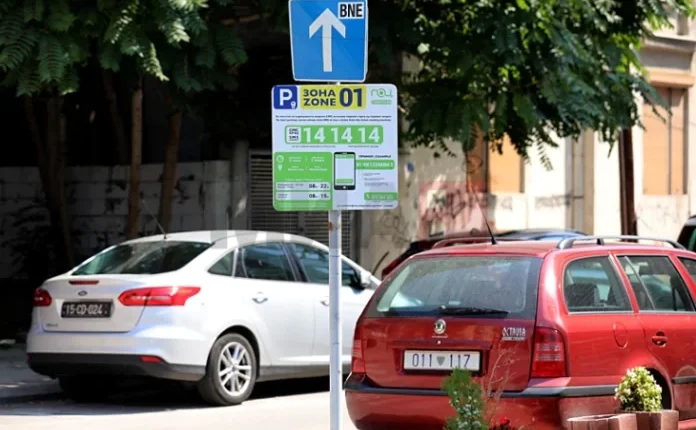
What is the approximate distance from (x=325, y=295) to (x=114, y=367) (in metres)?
2.59

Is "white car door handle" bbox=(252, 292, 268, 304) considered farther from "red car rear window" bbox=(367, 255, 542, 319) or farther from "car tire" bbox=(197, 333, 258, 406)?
"red car rear window" bbox=(367, 255, 542, 319)

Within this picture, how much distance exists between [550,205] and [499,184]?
1.84m

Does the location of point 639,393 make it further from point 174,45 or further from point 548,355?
point 174,45

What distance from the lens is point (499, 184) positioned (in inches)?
969

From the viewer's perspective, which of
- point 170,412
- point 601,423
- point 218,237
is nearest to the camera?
point 601,423

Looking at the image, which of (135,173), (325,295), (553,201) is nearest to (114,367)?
(325,295)

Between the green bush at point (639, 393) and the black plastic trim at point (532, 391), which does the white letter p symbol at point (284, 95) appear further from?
the green bush at point (639, 393)

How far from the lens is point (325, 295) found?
13242mm

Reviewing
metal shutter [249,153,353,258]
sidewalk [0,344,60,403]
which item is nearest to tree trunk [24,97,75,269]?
metal shutter [249,153,353,258]

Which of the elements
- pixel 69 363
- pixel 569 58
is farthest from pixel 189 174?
pixel 69 363

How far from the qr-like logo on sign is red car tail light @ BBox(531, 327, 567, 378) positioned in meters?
2.14

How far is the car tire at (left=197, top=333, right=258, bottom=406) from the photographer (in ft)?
38.7

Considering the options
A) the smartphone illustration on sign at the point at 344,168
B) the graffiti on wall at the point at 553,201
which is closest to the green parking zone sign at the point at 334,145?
the smartphone illustration on sign at the point at 344,168

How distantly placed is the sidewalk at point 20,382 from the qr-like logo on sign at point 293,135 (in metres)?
6.65
